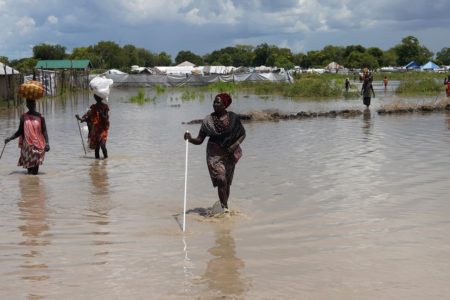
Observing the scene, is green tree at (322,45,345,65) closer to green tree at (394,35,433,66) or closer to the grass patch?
green tree at (394,35,433,66)

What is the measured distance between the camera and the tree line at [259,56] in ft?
356

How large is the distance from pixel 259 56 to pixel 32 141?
120627 mm

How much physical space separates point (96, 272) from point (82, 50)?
361 ft

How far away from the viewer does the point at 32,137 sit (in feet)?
33.4

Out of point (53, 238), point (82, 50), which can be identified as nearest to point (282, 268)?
point (53, 238)

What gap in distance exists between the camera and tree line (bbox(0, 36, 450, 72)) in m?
108

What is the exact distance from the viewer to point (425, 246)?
6066 millimetres

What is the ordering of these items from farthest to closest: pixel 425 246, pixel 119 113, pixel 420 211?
pixel 119 113 < pixel 420 211 < pixel 425 246

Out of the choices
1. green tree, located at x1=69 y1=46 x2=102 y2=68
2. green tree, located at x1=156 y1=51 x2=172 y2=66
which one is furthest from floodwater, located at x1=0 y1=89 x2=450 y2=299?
green tree, located at x1=156 y1=51 x2=172 y2=66

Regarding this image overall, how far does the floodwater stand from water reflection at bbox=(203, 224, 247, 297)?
19 mm

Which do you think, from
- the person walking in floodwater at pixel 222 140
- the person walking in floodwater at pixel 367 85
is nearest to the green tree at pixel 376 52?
the person walking in floodwater at pixel 367 85

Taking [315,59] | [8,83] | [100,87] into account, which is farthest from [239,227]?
[315,59]

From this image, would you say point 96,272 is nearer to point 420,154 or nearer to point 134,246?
point 134,246

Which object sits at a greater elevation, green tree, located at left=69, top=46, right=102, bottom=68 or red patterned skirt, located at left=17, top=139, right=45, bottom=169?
green tree, located at left=69, top=46, right=102, bottom=68
